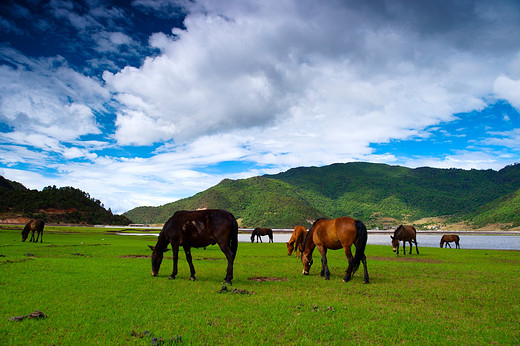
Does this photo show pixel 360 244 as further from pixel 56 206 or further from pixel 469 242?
pixel 56 206

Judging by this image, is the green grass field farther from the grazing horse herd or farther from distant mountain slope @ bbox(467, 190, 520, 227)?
distant mountain slope @ bbox(467, 190, 520, 227)

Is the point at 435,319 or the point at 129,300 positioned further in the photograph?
the point at 129,300

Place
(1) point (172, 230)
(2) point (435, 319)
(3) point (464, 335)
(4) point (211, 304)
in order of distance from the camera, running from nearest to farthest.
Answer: (3) point (464, 335), (2) point (435, 319), (4) point (211, 304), (1) point (172, 230)

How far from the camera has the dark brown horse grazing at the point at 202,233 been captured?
12297 mm

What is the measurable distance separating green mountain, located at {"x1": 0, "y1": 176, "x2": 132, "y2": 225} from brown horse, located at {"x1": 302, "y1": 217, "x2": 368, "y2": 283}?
108 metres

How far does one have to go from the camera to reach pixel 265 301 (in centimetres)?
889

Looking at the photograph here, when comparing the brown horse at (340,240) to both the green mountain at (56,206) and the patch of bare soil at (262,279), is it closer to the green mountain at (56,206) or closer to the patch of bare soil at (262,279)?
the patch of bare soil at (262,279)

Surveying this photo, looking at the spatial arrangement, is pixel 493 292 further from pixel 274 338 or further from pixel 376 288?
pixel 274 338

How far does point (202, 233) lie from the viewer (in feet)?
41.7

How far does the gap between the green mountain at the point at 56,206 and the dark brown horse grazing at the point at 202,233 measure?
4149 inches

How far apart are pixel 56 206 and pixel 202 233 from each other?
119989 millimetres

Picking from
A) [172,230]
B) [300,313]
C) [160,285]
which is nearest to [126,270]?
[172,230]

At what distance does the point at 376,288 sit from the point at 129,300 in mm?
8521

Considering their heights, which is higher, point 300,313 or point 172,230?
point 172,230
